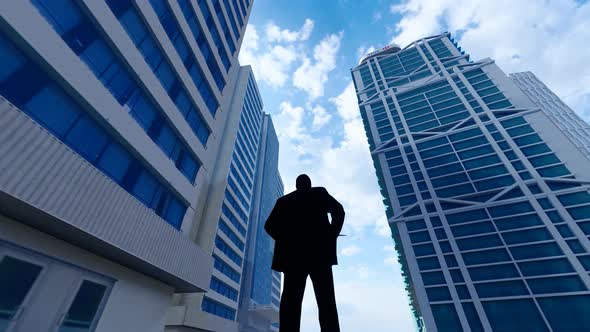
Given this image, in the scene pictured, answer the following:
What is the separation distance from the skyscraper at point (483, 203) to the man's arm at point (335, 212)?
3121cm

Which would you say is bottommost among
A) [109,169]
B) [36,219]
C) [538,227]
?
[36,219]

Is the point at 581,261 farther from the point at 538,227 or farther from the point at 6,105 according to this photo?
the point at 6,105

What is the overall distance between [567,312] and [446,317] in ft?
33.6

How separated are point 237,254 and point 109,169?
124 feet

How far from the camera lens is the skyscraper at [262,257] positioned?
5450cm


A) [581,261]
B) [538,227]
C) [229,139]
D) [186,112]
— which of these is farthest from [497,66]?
[186,112]

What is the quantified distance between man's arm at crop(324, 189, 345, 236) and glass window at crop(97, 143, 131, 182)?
33.5 feet

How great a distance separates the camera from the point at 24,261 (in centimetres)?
678

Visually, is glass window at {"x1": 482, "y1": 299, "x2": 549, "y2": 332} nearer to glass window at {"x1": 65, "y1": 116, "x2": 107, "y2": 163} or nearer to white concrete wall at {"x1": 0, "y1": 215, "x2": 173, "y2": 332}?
white concrete wall at {"x1": 0, "y1": 215, "x2": 173, "y2": 332}

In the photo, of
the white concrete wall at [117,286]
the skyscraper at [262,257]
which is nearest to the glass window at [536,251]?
the white concrete wall at [117,286]

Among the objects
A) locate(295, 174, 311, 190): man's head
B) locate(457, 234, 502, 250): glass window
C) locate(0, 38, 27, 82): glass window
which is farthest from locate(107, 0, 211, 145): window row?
locate(457, 234, 502, 250): glass window

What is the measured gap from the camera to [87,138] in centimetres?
929

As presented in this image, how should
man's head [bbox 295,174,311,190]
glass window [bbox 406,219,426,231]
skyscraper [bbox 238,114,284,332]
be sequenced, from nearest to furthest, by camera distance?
man's head [bbox 295,174,311,190] → glass window [bbox 406,219,426,231] → skyscraper [bbox 238,114,284,332]

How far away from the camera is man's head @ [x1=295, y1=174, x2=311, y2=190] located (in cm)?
353
